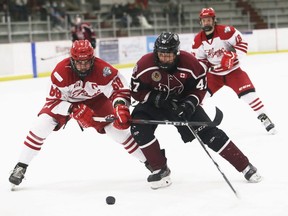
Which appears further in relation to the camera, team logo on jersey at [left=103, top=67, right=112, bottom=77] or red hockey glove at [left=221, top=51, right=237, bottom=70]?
red hockey glove at [left=221, top=51, right=237, bottom=70]

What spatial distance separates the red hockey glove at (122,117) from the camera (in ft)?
10.4

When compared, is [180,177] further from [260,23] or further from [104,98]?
[260,23]

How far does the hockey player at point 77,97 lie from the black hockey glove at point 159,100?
15 cm

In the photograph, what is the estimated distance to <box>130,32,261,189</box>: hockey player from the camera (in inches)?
125

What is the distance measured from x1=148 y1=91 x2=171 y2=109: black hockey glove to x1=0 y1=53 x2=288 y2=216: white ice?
48cm

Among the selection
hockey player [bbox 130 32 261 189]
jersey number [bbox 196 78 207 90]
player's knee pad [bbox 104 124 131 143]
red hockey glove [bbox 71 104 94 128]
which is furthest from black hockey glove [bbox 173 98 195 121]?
red hockey glove [bbox 71 104 94 128]

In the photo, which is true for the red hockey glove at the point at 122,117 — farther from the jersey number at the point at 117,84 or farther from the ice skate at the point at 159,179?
the ice skate at the point at 159,179

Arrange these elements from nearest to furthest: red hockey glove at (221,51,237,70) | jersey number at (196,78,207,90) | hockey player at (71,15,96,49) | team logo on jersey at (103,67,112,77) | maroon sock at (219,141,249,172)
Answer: maroon sock at (219,141,249,172)
jersey number at (196,78,207,90)
team logo on jersey at (103,67,112,77)
red hockey glove at (221,51,237,70)
hockey player at (71,15,96,49)

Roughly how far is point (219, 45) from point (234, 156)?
1963 millimetres

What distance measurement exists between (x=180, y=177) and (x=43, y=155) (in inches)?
53.2

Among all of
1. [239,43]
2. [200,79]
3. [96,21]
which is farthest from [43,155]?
[96,21]

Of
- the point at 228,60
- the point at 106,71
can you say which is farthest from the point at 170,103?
the point at 228,60

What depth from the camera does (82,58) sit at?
127 inches

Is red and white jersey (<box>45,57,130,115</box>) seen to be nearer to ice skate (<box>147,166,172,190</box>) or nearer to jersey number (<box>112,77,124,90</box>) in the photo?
jersey number (<box>112,77,124,90</box>)
